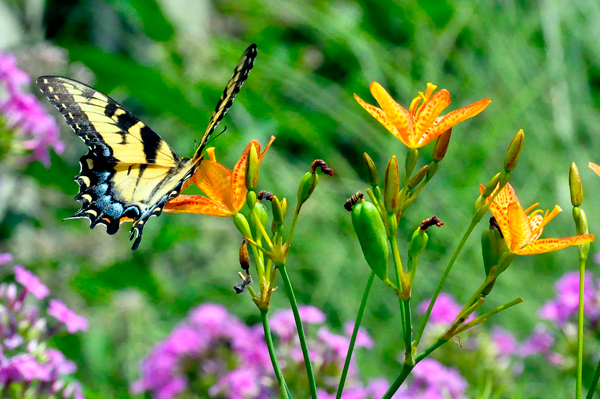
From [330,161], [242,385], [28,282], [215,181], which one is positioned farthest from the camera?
[330,161]

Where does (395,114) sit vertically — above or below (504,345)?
above

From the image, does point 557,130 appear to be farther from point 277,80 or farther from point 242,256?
point 242,256

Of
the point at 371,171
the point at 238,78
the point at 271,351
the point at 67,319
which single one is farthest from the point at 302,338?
the point at 67,319

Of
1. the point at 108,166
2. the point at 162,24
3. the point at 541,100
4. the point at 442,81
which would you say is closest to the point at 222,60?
the point at 162,24

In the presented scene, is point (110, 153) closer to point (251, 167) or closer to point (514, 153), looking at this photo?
point (251, 167)

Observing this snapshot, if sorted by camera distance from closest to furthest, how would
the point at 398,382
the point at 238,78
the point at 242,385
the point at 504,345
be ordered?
the point at 398,382, the point at 238,78, the point at 242,385, the point at 504,345
